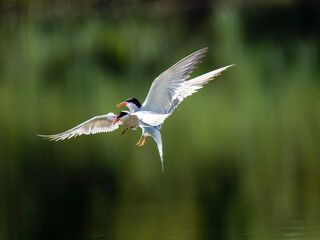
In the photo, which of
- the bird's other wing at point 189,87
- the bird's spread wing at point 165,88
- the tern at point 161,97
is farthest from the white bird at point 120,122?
the bird's other wing at point 189,87

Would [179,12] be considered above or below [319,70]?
above

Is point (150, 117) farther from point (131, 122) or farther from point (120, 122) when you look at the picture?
point (120, 122)

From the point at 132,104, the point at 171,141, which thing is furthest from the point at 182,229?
the point at 171,141

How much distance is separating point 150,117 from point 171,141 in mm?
8584

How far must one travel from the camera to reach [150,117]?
7055 millimetres

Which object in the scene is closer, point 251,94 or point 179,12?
point 251,94

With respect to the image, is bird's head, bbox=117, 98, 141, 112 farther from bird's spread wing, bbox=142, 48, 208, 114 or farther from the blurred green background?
the blurred green background

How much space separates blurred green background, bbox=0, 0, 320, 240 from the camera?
1084 centimetres

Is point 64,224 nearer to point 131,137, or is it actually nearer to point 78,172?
point 78,172

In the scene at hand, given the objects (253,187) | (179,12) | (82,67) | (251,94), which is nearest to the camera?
(253,187)

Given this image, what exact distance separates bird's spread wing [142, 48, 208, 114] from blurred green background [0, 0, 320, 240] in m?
2.58

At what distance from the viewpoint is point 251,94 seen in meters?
19.5

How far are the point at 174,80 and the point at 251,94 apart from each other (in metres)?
12.0

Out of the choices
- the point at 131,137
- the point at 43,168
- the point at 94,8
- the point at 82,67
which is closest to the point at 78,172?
the point at 43,168
